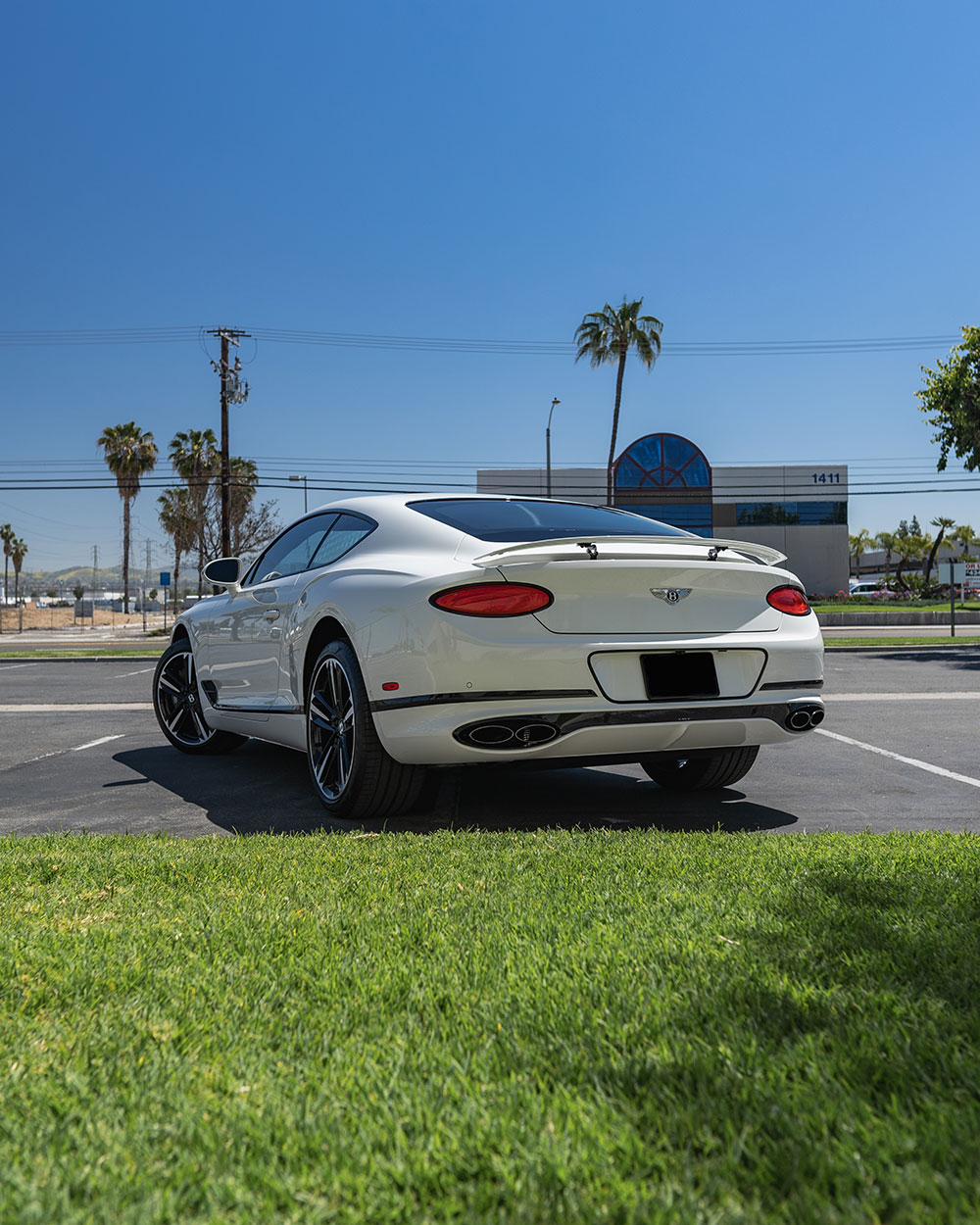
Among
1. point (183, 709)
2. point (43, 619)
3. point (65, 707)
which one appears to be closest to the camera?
point (183, 709)

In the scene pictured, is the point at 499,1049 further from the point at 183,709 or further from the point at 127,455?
the point at 127,455

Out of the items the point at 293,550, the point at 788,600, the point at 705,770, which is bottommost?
the point at 705,770

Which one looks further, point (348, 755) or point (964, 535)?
point (964, 535)

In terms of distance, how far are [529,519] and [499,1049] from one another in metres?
3.43

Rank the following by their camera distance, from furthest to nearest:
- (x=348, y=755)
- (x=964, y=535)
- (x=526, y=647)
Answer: (x=964, y=535)
(x=348, y=755)
(x=526, y=647)

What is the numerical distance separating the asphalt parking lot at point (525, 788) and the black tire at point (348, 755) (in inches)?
5.8

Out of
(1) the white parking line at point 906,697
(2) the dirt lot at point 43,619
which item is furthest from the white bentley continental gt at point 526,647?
(2) the dirt lot at point 43,619

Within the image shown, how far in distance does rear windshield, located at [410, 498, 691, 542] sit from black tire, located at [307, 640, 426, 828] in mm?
841

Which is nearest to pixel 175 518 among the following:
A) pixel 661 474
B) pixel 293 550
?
pixel 661 474

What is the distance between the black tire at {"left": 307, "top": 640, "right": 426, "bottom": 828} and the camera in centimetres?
460

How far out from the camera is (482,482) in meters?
56.3

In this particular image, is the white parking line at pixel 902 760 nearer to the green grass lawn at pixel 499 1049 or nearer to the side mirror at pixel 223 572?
the green grass lawn at pixel 499 1049

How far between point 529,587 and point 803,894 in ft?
5.97

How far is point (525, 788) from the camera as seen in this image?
233 inches
